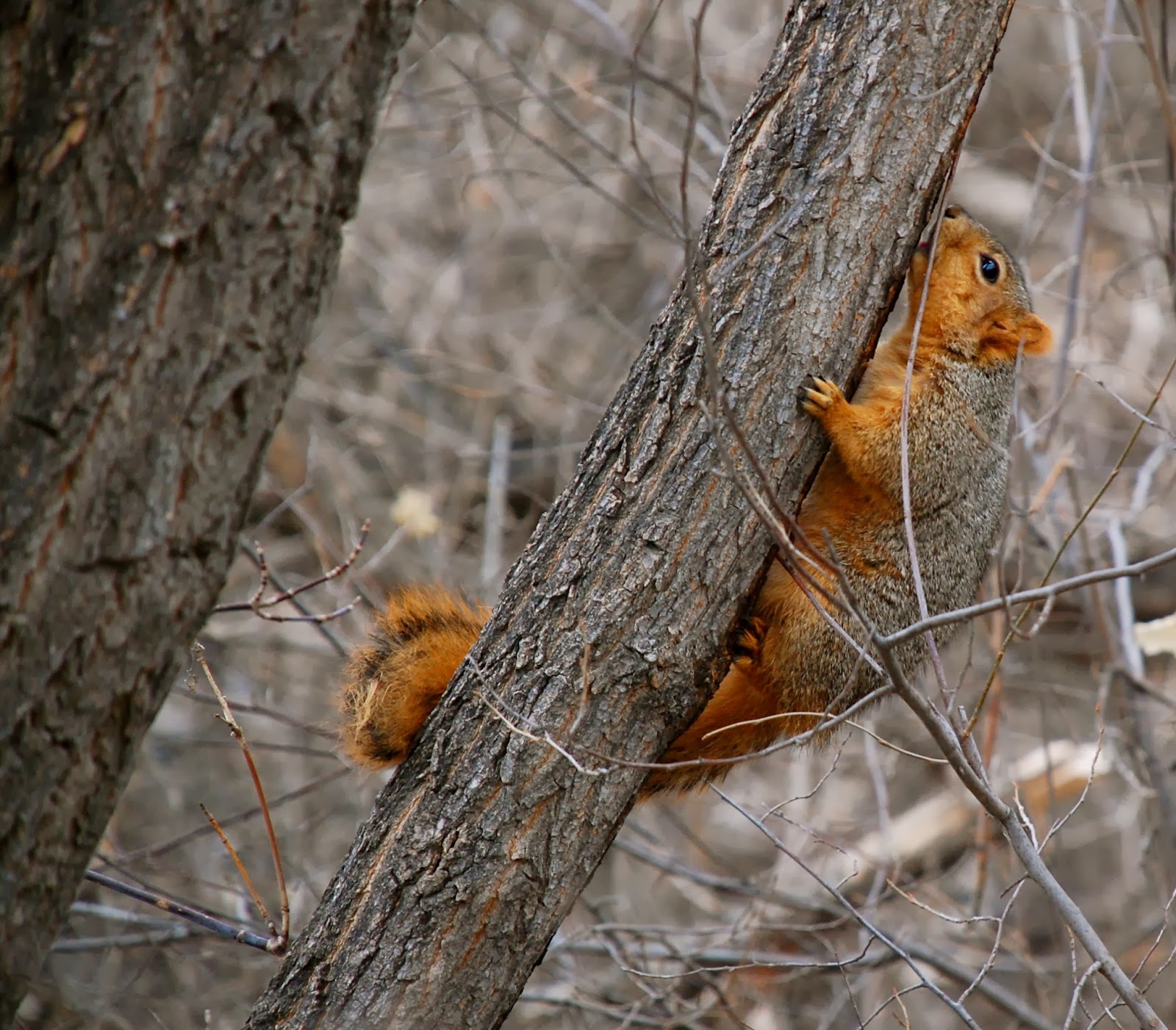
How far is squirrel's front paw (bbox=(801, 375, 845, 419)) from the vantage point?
Result: 89.8 inches

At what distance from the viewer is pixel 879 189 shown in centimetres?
225

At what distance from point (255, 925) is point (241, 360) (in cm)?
283

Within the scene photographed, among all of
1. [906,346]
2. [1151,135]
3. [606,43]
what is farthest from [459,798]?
[1151,135]

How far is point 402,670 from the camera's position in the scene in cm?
256

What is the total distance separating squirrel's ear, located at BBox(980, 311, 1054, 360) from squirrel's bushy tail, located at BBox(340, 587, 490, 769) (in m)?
1.68

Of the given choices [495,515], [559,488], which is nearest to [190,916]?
[495,515]

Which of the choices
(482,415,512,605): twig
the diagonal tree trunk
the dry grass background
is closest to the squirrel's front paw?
the diagonal tree trunk

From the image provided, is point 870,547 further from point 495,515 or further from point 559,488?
point 559,488

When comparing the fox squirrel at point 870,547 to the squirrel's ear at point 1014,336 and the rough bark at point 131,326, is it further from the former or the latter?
the rough bark at point 131,326

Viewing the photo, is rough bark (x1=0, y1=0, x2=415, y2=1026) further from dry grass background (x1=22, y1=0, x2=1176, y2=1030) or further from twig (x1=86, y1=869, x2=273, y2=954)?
A: dry grass background (x1=22, y1=0, x2=1176, y2=1030)

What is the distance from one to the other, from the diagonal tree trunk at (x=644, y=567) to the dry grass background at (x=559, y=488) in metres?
0.82

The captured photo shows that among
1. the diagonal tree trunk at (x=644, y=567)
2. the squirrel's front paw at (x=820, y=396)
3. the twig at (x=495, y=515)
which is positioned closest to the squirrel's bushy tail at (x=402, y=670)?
the diagonal tree trunk at (x=644, y=567)

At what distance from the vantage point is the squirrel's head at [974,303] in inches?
128

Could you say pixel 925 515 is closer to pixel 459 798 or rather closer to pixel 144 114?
pixel 459 798
